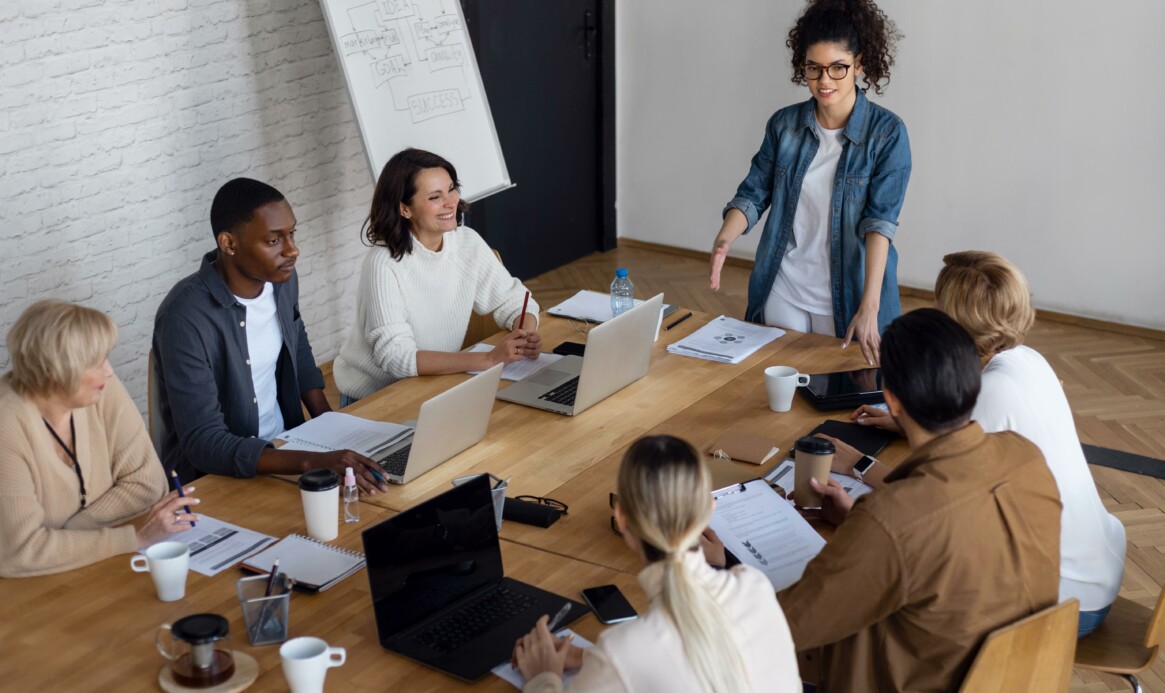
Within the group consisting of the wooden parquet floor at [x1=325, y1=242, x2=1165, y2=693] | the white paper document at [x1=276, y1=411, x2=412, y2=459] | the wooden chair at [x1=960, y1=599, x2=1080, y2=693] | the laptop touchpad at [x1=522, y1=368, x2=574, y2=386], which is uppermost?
the white paper document at [x1=276, y1=411, x2=412, y2=459]

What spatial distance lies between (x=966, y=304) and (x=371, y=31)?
3184mm

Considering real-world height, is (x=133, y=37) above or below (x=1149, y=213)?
above

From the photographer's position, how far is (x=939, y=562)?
1922 millimetres

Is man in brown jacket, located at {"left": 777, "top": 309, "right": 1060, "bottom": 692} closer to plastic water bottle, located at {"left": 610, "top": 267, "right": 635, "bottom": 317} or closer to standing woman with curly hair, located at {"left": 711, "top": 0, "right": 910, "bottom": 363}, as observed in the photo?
standing woman with curly hair, located at {"left": 711, "top": 0, "right": 910, "bottom": 363}

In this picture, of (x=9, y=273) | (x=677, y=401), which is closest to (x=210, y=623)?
(x=677, y=401)

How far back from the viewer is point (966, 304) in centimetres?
251

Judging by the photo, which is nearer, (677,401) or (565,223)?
(677,401)

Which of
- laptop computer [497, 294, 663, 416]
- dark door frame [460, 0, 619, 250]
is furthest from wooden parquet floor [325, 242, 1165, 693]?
laptop computer [497, 294, 663, 416]

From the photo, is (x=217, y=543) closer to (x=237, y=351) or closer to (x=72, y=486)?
(x=72, y=486)

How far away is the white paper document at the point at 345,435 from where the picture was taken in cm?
279

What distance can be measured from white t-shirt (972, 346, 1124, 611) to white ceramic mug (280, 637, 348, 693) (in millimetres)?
1370

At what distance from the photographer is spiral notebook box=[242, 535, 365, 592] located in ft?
7.29

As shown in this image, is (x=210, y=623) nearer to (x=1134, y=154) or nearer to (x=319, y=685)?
(x=319, y=685)

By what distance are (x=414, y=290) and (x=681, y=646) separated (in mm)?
2051
